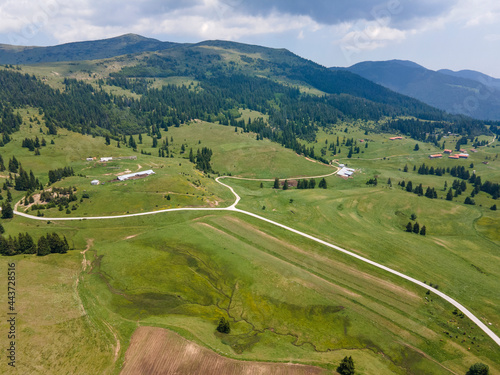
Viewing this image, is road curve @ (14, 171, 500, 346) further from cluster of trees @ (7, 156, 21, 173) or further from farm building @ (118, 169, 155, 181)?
cluster of trees @ (7, 156, 21, 173)

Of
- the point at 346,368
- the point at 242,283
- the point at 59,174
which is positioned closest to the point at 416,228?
the point at 242,283

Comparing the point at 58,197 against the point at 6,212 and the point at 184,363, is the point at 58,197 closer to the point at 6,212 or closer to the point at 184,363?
the point at 6,212


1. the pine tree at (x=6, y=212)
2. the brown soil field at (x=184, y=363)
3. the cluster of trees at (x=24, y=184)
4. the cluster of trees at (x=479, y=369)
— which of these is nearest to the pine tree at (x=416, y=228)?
the cluster of trees at (x=479, y=369)

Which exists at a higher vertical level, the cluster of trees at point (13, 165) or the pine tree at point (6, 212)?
the cluster of trees at point (13, 165)

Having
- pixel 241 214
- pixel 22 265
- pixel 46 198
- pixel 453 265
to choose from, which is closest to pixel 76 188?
pixel 46 198

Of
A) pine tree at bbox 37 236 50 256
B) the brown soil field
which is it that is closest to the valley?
the brown soil field

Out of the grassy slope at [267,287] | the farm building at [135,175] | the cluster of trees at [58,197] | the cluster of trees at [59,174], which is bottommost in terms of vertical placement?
the grassy slope at [267,287]

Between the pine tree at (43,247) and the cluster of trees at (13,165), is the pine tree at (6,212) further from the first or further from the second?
the cluster of trees at (13,165)
